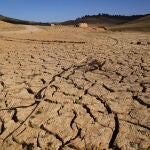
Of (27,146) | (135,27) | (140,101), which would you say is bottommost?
(135,27)

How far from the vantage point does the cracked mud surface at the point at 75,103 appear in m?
3.11

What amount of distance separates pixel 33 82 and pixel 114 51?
343cm

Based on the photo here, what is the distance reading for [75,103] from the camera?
13.0 ft

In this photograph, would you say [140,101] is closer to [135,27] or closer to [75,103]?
[75,103]

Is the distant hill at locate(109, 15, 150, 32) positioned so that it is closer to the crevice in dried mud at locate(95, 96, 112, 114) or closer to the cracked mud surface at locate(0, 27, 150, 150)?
the cracked mud surface at locate(0, 27, 150, 150)

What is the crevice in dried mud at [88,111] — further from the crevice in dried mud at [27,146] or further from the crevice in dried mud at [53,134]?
the crevice in dried mud at [27,146]

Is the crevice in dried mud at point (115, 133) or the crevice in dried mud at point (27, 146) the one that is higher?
the crevice in dried mud at point (115, 133)

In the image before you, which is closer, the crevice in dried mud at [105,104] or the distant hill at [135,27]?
the crevice in dried mud at [105,104]

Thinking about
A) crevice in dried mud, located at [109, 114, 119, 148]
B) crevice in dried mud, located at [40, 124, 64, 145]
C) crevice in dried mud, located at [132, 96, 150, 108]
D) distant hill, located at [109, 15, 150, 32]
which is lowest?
distant hill, located at [109, 15, 150, 32]

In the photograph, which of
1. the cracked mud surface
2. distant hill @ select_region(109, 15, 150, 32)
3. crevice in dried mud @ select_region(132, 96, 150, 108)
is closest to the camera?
the cracked mud surface

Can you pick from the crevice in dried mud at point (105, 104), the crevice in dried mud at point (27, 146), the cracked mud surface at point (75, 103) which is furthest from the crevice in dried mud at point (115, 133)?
the crevice in dried mud at point (27, 146)

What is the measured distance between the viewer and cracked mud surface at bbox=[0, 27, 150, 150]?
311 centimetres

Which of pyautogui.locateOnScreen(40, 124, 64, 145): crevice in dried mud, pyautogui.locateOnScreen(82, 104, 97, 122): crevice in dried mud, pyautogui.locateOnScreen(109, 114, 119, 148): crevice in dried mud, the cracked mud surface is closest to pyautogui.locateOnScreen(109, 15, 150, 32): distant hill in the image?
the cracked mud surface

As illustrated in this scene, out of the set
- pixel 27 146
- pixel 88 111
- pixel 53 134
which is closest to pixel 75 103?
pixel 88 111
